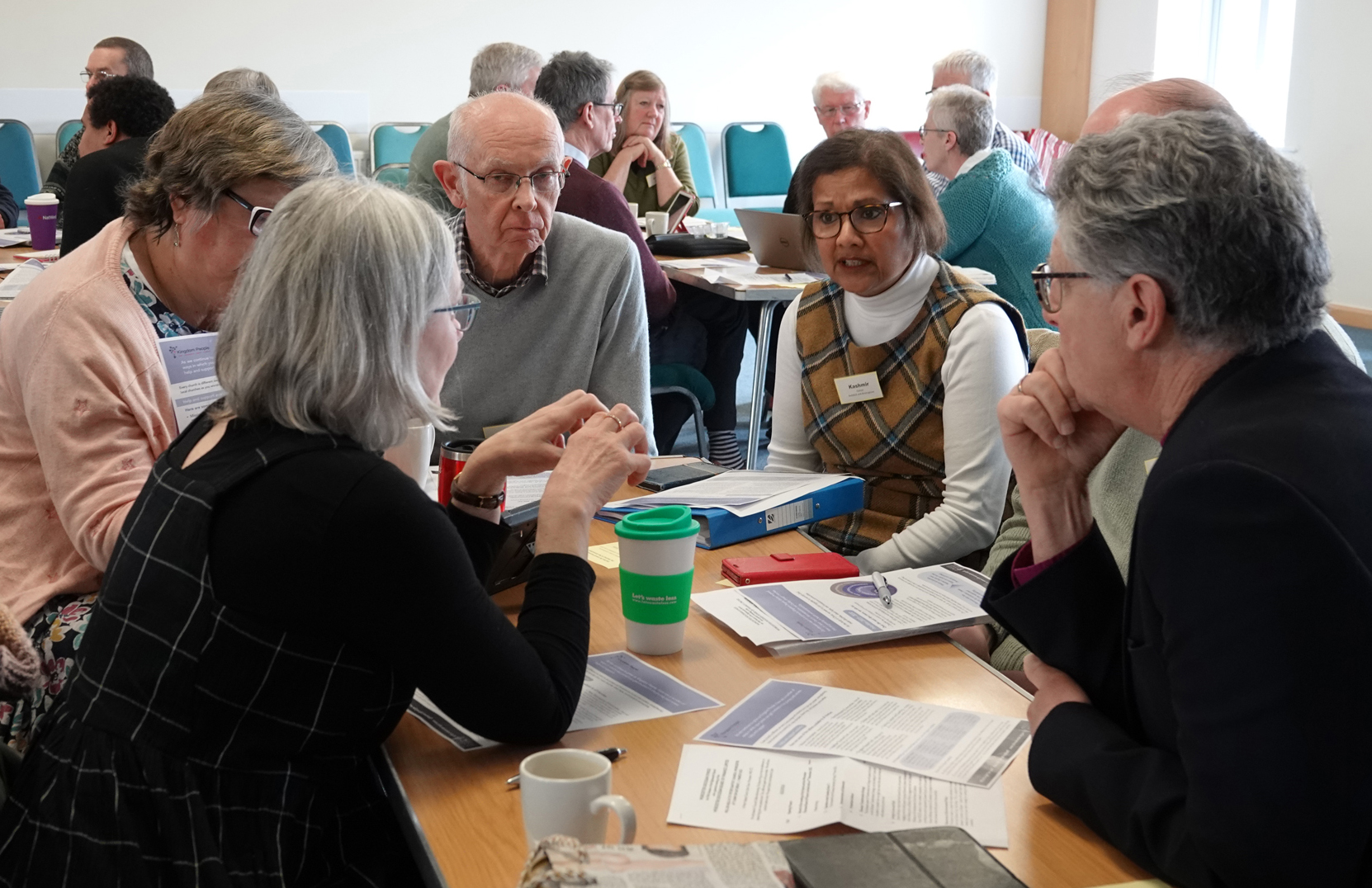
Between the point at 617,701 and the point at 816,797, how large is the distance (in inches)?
11.8

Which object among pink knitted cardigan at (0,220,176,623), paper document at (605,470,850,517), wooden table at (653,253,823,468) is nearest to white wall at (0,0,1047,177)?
wooden table at (653,253,823,468)

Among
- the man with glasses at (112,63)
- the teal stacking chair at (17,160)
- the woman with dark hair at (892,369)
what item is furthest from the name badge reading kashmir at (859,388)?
the teal stacking chair at (17,160)

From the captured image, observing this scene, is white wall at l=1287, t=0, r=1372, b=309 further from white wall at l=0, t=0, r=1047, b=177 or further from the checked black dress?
the checked black dress

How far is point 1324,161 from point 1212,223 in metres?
7.57

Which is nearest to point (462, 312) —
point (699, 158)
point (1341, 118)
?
point (699, 158)

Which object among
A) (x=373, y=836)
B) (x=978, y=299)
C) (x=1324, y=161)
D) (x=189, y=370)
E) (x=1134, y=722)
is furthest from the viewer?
(x=1324, y=161)

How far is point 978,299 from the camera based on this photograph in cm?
229

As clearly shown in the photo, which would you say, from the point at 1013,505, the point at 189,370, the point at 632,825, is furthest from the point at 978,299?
the point at 632,825

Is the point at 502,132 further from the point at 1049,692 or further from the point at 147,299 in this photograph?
the point at 1049,692

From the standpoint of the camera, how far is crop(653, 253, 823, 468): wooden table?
4098 millimetres

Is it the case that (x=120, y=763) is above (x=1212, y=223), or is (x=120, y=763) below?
below

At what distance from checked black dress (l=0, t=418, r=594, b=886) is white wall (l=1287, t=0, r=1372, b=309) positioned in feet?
24.2

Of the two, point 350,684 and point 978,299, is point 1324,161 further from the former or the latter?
point 350,684

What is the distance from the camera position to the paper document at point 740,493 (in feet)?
6.39
